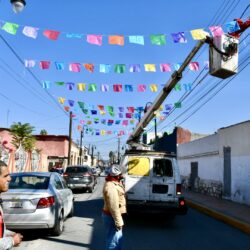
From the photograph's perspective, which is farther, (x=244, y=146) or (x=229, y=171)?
(x=229, y=171)

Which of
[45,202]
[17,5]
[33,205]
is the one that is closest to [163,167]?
[45,202]

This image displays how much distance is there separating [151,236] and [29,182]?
3194mm

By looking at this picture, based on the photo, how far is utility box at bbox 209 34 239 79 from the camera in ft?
41.0

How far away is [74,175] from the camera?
2561cm

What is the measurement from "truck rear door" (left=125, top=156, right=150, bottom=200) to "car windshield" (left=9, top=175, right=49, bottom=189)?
3015mm

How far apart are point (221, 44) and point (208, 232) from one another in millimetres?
5174

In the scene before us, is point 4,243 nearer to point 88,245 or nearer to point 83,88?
point 88,245

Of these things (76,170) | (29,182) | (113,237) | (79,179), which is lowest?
(113,237)

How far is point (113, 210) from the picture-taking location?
714 centimetres

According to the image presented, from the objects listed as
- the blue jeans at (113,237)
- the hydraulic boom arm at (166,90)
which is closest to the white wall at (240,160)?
the hydraulic boom arm at (166,90)

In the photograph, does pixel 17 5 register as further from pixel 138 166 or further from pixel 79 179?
pixel 79 179

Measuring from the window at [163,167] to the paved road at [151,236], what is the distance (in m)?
1.49

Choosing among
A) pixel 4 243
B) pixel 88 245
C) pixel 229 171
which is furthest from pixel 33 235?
pixel 229 171

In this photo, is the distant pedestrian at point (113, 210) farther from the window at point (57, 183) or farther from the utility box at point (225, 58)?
the utility box at point (225, 58)
